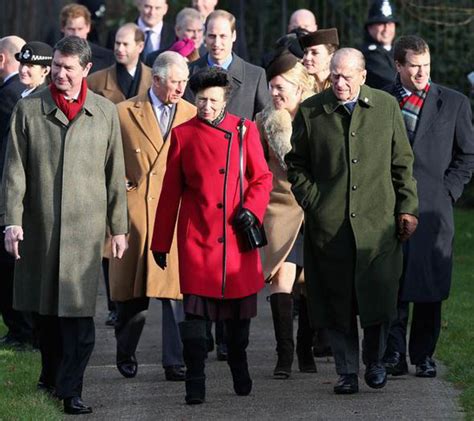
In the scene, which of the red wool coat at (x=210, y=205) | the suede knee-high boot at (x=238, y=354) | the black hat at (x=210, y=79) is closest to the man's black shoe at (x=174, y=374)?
the suede knee-high boot at (x=238, y=354)

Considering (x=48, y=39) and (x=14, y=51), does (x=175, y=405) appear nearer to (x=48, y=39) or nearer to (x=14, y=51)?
(x=14, y=51)

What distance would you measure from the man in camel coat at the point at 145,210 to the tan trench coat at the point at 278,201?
493 mm

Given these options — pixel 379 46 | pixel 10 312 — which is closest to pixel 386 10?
pixel 379 46

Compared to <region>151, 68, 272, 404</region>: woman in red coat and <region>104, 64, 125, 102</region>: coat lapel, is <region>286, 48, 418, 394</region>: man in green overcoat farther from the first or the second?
<region>104, 64, 125, 102</region>: coat lapel

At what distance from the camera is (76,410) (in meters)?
8.88

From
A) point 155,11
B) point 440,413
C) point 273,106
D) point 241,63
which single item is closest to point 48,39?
point 155,11

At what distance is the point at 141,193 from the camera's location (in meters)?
10.4

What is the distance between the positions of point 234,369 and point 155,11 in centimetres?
593

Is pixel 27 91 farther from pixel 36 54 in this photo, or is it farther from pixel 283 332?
pixel 283 332

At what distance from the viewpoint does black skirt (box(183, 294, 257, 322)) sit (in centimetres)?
929

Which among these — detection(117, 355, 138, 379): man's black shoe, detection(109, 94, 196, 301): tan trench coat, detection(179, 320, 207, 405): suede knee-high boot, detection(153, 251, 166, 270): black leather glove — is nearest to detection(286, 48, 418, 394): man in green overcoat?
detection(179, 320, 207, 405): suede knee-high boot

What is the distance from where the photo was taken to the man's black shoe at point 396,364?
10.0m

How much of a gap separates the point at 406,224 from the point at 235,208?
38.1 inches

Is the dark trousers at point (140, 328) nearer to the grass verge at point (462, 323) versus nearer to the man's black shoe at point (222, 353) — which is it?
the man's black shoe at point (222, 353)
